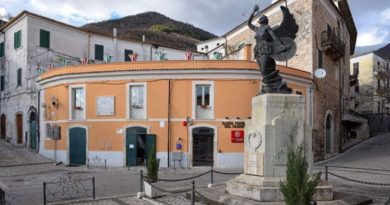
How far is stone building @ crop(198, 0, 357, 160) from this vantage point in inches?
1109

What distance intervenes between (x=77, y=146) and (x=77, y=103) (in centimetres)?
269

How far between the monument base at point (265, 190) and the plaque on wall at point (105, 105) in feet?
51.4

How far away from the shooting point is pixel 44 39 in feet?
103

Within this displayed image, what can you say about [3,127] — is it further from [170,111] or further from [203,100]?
[203,100]

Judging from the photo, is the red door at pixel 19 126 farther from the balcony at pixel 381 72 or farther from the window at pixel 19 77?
the balcony at pixel 381 72

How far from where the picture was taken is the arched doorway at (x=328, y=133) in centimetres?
3081

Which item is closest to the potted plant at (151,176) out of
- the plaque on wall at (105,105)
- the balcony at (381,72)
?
the plaque on wall at (105,105)

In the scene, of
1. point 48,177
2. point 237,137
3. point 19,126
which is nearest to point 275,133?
point 48,177

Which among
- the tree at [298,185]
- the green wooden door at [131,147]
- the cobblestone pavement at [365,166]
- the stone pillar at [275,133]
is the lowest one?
the cobblestone pavement at [365,166]

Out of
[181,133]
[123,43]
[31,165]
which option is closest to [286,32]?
[181,133]

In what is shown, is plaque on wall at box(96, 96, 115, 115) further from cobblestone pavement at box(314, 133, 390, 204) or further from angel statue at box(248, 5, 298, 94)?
angel statue at box(248, 5, 298, 94)

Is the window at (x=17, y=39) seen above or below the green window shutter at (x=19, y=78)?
above

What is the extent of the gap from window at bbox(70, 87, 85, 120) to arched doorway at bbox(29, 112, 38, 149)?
523cm

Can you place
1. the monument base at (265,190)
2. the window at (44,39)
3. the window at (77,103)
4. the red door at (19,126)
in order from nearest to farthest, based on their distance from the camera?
the monument base at (265,190) < the window at (77,103) < the window at (44,39) < the red door at (19,126)
